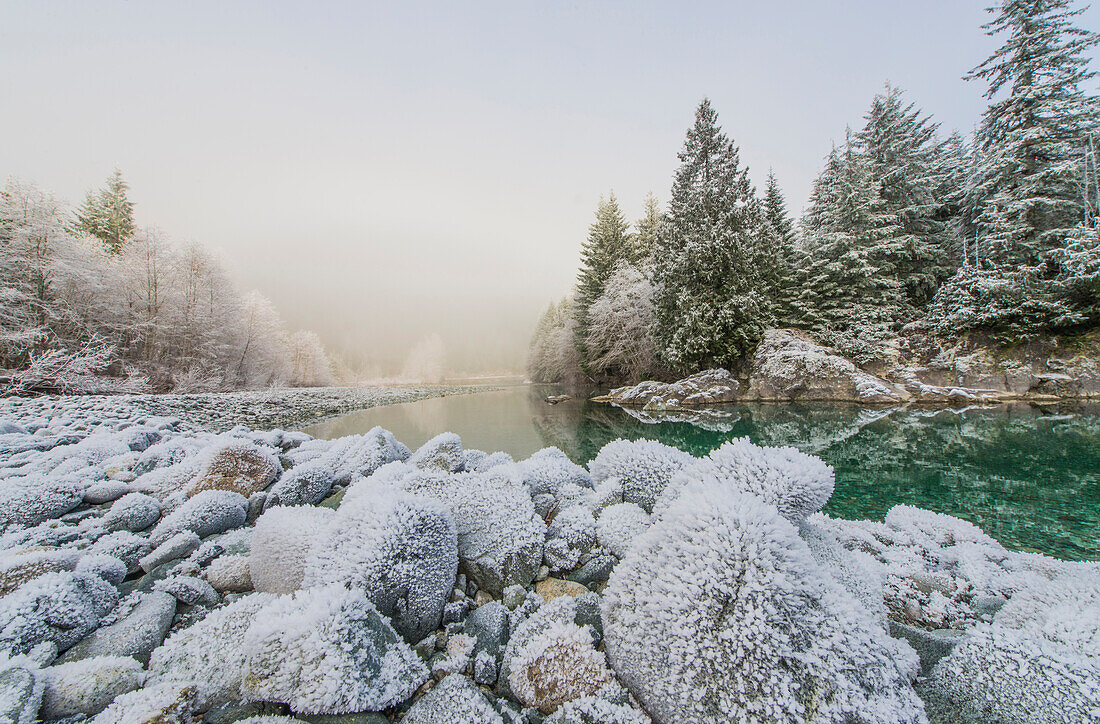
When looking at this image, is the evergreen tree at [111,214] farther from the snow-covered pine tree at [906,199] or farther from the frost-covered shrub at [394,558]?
the snow-covered pine tree at [906,199]

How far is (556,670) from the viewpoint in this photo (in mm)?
1334

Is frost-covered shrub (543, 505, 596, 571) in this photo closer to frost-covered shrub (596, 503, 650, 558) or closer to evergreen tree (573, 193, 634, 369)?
frost-covered shrub (596, 503, 650, 558)

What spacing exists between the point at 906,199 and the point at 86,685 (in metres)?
25.4

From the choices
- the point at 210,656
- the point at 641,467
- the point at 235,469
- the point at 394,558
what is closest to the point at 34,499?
the point at 235,469

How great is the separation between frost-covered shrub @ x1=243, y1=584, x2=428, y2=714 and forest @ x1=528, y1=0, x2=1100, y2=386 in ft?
→ 51.1

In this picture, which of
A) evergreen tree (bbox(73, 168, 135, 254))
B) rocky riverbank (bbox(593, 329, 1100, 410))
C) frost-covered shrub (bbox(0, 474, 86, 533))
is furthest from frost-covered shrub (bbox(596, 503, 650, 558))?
evergreen tree (bbox(73, 168, 135, 254))

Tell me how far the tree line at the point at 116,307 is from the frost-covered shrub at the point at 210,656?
1406cm

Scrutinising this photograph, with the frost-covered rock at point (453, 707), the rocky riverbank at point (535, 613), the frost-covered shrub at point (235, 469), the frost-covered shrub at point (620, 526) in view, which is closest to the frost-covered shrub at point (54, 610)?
the rocky riverbank at point (535, 613)

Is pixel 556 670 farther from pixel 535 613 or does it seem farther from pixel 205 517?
pixel 205 517

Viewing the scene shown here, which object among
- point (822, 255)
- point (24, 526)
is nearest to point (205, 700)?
point (24, 526)

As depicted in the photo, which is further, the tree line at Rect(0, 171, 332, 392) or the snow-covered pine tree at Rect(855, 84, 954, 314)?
the snow-covered pine tree at Rect(855, 84, 954, 314)

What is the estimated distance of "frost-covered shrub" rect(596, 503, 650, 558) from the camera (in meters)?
1.97

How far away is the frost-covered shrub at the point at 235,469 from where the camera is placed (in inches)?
106

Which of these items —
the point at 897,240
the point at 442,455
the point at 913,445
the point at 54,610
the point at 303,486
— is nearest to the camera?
the point at 54,610
